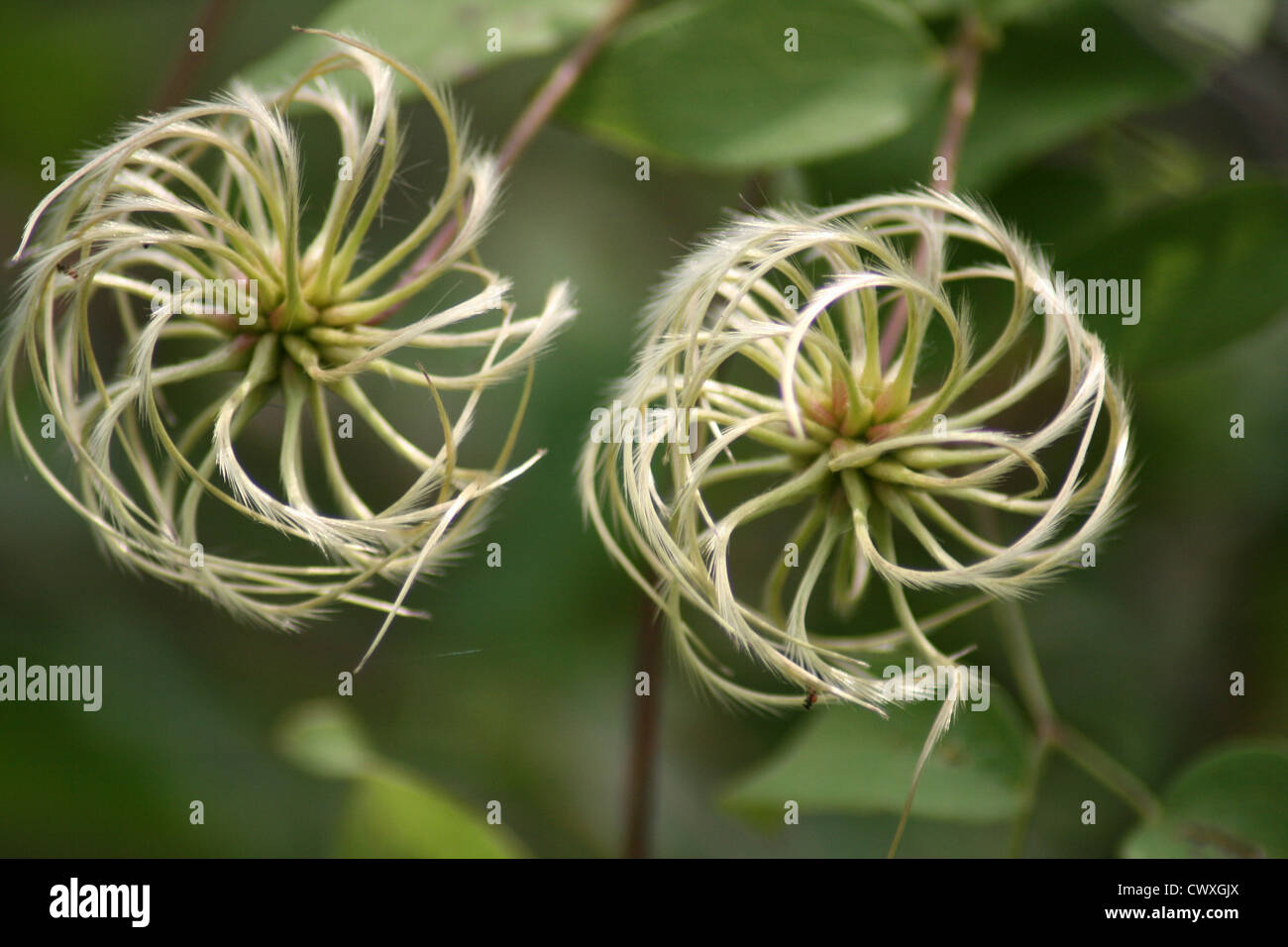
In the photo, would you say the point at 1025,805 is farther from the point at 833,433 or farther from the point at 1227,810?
the point at 833,433

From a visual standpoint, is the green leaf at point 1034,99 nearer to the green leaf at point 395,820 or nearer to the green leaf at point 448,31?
the green leaf at point 448,31

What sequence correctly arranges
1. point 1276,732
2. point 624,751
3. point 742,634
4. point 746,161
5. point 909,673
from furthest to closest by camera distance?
point 624,751 < point 1276,732 < point 746,161 < point 909,673 < point 742,634
